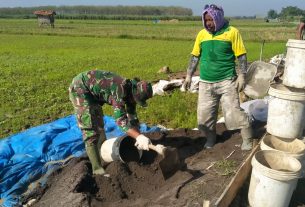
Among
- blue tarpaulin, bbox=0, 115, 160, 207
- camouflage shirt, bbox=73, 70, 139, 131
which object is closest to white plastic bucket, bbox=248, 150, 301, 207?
camouflage shirt, bbox=73, 70, 139, 131

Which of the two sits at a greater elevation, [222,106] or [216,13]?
[216,13]

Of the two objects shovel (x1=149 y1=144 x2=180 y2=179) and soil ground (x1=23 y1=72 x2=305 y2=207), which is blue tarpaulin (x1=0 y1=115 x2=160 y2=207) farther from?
shovel (x1=149 y1=144 x2=180 y2=179)

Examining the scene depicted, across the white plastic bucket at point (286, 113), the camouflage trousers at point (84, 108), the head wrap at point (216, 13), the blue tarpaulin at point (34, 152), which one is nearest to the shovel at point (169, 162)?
the camouflage trousers at point (84, 108)

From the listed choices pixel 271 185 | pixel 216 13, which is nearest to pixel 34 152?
pixel 216 13

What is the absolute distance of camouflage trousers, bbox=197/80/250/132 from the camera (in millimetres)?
4711

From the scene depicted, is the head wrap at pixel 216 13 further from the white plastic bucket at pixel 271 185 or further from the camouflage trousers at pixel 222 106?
the white plastic bucket at pixel 271 185

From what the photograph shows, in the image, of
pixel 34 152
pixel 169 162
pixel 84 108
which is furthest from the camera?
pixel 34 152

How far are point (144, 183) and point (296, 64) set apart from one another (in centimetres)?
234

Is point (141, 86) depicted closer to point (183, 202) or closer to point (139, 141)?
point (139, 141)

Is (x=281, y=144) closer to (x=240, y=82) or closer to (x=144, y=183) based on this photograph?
(x=240, y=82)

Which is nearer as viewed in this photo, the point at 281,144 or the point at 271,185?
the point at 271,185

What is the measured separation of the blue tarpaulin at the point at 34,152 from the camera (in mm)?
4625

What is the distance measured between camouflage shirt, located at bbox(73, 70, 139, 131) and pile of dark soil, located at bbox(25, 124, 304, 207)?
67 cm

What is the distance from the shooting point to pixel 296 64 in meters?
4.47
